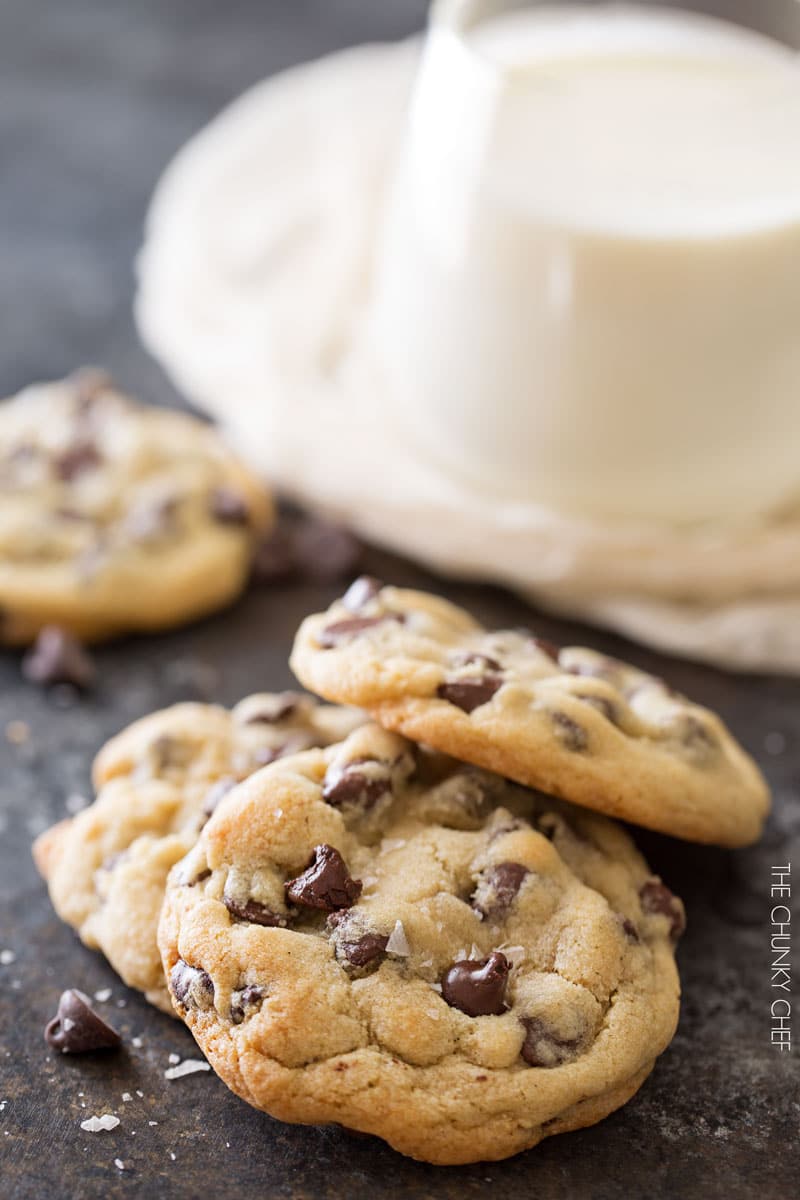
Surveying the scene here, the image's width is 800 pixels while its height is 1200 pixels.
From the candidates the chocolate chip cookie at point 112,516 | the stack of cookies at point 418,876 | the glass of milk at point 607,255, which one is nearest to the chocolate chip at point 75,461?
the chocolate chip cookie at point 112,516

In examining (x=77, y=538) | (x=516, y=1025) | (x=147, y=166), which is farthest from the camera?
(x=147, y=166)

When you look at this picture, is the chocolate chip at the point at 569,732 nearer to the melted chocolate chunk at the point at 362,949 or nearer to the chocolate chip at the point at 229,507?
the melted chocolate chunk at the point at 362,949

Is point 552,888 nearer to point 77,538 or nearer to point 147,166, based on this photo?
Answer: point 77,538

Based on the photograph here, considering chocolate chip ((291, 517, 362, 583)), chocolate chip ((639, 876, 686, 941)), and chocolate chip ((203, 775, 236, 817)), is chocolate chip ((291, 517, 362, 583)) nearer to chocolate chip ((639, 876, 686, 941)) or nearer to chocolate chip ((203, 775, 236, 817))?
chocolate chip ((203, 775, 236, 817))

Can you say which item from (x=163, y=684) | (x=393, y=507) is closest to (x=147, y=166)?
(x=393, y=507)

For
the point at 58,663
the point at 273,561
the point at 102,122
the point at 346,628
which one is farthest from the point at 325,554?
the point at 102,122

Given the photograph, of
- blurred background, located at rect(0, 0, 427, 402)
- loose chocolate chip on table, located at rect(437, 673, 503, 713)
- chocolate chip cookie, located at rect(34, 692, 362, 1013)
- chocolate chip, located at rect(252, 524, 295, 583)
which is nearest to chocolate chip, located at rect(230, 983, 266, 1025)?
chocolate chip cookie, located at rect(34, 692, 362, 1013)
